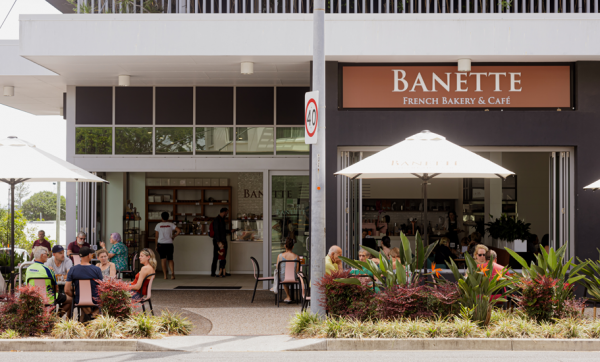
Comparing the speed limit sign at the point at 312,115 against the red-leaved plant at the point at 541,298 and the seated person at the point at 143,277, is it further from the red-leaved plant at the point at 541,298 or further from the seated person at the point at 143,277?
the red-leaved plant at the point at 541,298

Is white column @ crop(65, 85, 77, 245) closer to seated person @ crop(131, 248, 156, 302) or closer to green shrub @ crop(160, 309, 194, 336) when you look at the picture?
seated person @ crop(131, 248, 156, 302)

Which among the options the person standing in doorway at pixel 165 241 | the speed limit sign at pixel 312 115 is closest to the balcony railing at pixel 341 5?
the speed limit sign at pixel 312 115

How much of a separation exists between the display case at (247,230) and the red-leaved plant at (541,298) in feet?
28.4

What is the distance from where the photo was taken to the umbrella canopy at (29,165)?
25.4 ft

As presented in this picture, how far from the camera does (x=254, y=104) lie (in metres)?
12.1

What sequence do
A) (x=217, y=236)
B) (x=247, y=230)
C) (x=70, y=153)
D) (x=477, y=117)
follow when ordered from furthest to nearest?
(x=247, y=230) → (x=217, y=236) → (x=70, y=153) → (x=477, y=117)

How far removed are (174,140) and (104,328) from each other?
227 inches

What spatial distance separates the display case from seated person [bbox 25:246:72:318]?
23.6 feet

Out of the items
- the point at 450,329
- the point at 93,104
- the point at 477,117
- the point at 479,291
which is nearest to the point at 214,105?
the point at 93,104

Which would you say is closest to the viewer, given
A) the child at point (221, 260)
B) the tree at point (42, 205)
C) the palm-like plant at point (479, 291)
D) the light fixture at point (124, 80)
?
the palm-like plant at point (479, 291)

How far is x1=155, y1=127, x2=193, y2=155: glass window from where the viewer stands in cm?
1204

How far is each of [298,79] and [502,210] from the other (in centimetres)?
767

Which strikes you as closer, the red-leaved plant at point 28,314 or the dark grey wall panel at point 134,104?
the red-leaved plant at point 28,314

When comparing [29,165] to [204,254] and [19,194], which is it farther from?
[19,194]
